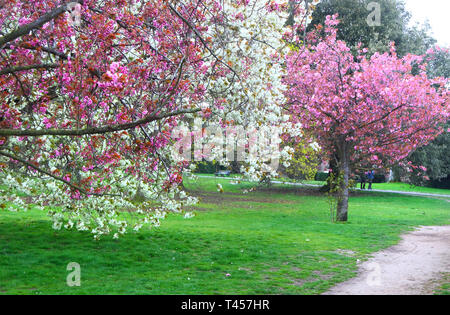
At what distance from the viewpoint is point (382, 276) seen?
958cm

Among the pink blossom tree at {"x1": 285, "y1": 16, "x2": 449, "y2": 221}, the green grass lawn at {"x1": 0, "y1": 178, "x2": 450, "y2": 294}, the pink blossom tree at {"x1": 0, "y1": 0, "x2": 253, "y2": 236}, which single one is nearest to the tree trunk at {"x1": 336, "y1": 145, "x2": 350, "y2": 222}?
the pink blossom tree at {"x1": 285, "y1": 16, "x2": 449, "y2": 221}

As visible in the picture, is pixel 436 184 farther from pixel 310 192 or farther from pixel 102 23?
pixel 102 23

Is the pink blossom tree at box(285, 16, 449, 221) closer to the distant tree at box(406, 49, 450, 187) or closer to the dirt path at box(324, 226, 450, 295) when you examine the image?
the dirt path at box(324, 226, 450, 295)

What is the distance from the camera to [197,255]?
11.5 m

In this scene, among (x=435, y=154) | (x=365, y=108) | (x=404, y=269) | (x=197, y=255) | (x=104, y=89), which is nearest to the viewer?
(x=104, y=89)

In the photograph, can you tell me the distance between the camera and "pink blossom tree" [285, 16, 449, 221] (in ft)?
59.7

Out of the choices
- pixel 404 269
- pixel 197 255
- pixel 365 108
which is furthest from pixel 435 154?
pixel 197 255

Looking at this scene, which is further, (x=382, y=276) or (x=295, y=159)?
(x=295, y=159)

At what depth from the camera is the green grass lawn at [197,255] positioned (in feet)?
28.1

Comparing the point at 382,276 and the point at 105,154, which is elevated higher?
the point at 105,154

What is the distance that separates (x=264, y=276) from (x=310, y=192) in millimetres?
27678

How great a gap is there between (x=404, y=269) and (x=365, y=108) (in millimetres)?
9347

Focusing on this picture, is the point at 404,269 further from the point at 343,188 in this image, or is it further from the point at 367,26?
the point at 367,26
